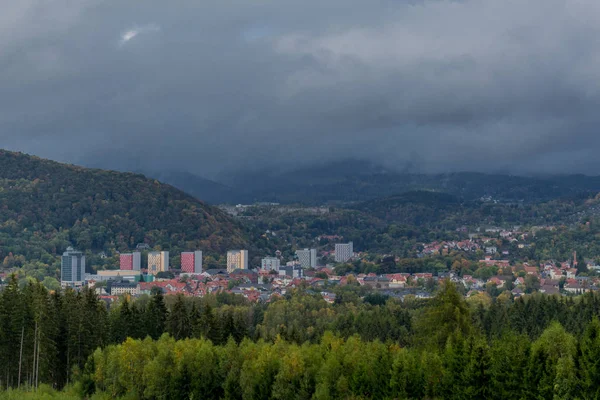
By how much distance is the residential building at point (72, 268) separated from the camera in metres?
182

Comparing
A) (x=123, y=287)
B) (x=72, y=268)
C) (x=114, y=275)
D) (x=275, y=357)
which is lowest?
(x=123, y=287)

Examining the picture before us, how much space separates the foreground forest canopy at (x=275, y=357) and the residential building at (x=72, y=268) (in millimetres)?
111581

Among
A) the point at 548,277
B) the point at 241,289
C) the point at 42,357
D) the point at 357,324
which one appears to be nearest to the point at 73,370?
the point at 42,357

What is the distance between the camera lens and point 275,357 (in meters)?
52.5

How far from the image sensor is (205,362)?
54.4 meters

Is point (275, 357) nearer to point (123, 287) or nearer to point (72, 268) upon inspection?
point (123, 287)

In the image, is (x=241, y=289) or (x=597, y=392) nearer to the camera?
(x=597, y=392)

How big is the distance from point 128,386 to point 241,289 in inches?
4090

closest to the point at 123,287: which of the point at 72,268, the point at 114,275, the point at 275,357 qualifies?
the point at 72,268

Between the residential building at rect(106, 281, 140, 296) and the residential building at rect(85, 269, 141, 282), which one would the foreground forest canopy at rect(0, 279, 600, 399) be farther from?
the residential building at rect(85, 269, 141, 282)

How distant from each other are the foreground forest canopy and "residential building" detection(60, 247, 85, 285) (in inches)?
4393

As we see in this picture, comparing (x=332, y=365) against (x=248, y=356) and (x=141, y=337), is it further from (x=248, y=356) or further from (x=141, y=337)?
(x=141, y=337)

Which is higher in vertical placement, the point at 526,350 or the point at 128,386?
the point at 526,350

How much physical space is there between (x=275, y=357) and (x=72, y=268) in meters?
142
